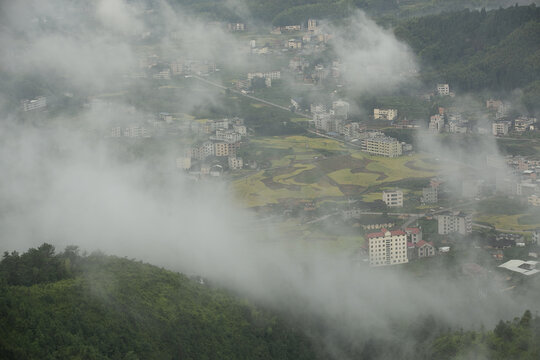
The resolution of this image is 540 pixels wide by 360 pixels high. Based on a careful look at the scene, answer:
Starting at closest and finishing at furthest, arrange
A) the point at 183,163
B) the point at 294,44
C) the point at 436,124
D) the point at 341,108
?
the point at 183,163
the point at 436,124
the point at 341,108
the point at 294,44

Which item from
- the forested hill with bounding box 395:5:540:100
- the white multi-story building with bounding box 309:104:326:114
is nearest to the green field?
the white multi-story building with bounding box 309:104:326:114

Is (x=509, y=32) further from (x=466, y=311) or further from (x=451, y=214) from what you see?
(x=466, y=311)

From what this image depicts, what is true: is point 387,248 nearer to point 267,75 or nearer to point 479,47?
point 479,47

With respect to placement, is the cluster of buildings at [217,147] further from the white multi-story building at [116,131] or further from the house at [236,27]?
the house at [236,27]

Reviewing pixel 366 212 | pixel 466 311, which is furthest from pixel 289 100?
pixel 466 311

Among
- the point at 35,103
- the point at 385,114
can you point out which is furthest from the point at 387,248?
the point at 35,103

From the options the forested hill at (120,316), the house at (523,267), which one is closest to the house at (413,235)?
the house at (523,267)
